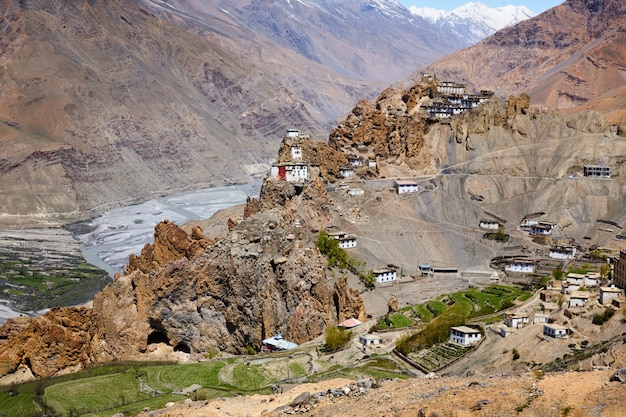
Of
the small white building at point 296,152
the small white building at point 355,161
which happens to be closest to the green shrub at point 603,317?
the small white building at point 296,152

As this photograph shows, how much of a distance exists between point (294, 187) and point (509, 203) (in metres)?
30.5

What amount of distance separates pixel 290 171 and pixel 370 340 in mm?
38294

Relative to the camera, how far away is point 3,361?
6512 centimetres

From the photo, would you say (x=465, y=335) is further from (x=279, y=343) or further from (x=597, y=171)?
(x=597, y=171)

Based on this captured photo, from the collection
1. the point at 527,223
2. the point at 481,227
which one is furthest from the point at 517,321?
the point at 527,223

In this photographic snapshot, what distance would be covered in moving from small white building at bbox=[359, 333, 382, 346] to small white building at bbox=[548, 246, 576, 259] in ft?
115

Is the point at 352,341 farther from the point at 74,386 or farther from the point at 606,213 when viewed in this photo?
the point at 606,213

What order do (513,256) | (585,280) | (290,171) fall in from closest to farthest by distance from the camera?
(585,280) → (513,256) → (290,171)

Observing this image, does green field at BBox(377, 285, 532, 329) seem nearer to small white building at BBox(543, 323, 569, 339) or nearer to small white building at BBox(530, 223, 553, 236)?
small white building at BBox(543, 323, 569, 339)

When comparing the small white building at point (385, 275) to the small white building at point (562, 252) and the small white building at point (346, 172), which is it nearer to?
the small white building at point (562, 252)

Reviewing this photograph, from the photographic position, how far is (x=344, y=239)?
294ft

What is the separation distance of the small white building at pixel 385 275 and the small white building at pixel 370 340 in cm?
1923

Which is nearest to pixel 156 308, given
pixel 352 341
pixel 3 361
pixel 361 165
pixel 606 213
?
pixel 3 361

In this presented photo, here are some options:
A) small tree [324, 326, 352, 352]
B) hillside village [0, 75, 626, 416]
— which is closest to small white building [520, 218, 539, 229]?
hillside village [0, 75, 626, 416]
